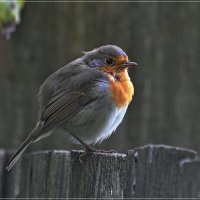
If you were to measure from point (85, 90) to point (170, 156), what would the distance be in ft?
5.70

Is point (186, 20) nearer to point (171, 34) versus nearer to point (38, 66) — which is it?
point (171, 34)

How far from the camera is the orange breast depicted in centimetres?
481

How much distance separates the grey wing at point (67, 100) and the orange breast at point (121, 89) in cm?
11

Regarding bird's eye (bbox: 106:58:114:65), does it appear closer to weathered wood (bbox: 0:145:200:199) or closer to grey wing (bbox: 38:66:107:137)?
grey wing (bbox: 38:66:107:137)

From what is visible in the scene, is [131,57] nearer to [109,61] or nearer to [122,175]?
[109,61]

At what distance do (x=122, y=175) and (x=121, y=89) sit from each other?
171cm

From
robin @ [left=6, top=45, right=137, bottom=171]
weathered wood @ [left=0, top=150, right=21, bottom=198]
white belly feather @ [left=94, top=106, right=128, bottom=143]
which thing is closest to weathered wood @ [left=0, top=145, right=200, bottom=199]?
weathered wood @ [left=0, top=150, right=21, bottom=198]

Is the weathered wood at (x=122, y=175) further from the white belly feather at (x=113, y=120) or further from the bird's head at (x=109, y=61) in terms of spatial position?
the bird's head at (x=109, y=61)

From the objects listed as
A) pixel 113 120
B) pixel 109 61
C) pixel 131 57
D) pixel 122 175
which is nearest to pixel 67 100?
pixel 113 120

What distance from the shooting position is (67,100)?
184 inches

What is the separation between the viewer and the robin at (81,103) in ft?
15.2

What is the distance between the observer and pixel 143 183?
3113 mm

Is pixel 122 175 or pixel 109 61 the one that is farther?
pixel 109 61

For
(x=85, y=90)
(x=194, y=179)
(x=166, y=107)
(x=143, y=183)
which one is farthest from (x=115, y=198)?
(x=166, y=107)
